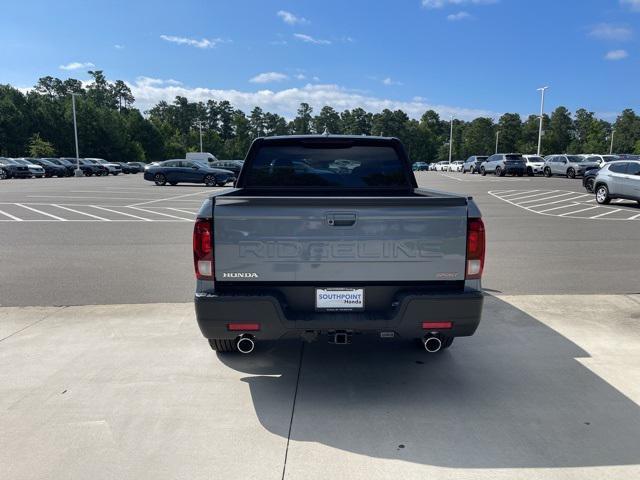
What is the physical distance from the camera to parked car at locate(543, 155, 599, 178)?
3550 centimetres

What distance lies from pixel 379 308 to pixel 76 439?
221 centimetres

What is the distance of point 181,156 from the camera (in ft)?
338

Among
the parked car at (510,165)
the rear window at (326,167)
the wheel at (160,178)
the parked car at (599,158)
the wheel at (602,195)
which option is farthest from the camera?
the parked car at (510,165)

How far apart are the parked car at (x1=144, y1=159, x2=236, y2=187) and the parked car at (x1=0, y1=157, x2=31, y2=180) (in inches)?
748

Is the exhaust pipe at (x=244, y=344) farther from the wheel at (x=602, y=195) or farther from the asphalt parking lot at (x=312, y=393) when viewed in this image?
the wheel at (x=602, y=195)

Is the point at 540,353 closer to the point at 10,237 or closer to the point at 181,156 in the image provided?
the point at 10,237

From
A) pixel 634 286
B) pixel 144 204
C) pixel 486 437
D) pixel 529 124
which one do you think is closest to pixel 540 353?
pixel 486 437

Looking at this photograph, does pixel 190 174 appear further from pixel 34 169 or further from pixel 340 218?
pixel 340 218

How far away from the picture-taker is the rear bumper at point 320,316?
3.37m

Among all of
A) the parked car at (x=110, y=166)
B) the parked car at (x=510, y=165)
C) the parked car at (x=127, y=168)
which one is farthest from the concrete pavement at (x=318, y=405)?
the parked car at (x=127, y=168)

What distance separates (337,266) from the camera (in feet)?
11.1

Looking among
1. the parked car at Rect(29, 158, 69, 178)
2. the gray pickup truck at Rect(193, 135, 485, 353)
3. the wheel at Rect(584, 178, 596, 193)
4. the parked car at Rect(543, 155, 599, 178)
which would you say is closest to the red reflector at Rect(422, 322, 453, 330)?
the gray pickup truck at Rect(193, 135, 485, 353)

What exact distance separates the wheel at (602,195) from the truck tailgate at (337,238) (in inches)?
687

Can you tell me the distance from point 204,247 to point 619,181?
59.2 ft
